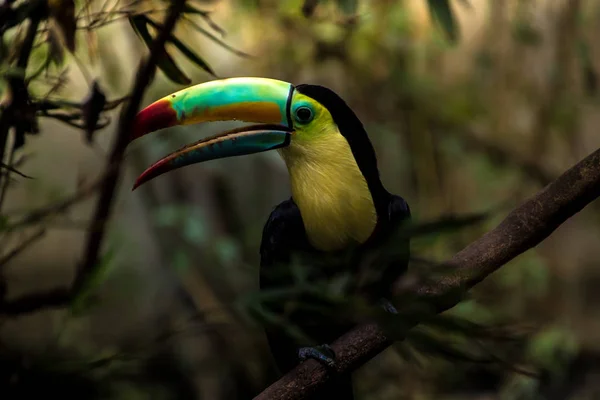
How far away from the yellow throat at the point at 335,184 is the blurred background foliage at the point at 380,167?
1204 mm

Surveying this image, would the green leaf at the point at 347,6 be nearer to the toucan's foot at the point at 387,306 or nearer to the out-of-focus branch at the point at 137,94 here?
the out-of-focus branch at the point at 137,94

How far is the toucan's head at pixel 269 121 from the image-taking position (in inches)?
43.4

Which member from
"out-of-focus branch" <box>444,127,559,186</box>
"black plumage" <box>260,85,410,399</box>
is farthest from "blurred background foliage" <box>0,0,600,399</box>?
"black plumage" <box>260,85,410,399</box>

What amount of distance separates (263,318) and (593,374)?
2.77 metres

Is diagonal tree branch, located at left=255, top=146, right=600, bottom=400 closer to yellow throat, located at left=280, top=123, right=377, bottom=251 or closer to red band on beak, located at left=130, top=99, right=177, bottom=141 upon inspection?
yellow throat, located at left=280, top=123, right=377, bottom=251

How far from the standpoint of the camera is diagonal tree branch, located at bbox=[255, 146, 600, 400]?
1.05 meters

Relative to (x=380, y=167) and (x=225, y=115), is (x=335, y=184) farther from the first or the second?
(x=380, y=167)

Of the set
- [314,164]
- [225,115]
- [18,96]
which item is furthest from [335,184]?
[18,96]

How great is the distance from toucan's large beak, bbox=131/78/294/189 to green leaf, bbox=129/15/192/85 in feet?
0.24

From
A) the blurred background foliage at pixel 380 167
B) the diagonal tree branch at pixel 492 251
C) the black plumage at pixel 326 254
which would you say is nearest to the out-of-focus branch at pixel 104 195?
the black plumage at pixel 326 254

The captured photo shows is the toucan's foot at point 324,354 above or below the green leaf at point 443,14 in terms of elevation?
below

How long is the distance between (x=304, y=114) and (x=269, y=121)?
0.18ft

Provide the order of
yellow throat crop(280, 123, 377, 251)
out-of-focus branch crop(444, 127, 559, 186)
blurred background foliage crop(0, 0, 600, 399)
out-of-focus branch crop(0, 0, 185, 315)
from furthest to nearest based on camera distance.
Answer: out-of-focus branch crop(444, 127, 559, 186) < blurred background foliage crop(0, 0, 600, 399) < yellow throat crop(280, 123, 377, 251) < out-of-focus branch crop(0, 0, 185, 315)

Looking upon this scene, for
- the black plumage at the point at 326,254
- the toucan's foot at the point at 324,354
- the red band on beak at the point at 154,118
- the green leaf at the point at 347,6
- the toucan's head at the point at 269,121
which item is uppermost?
the green leaf at the point at 347,6
